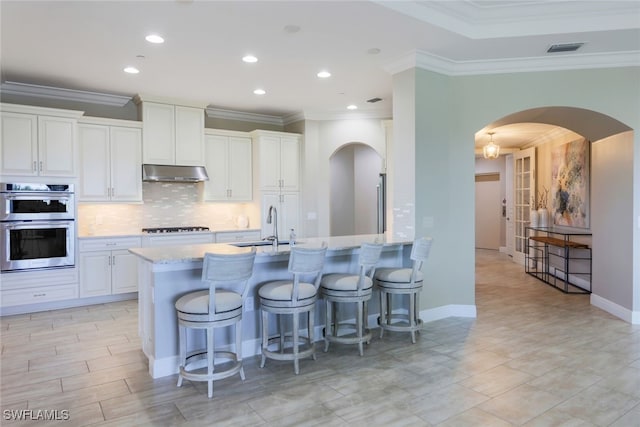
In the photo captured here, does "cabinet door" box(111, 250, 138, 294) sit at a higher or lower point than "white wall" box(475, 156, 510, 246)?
lower

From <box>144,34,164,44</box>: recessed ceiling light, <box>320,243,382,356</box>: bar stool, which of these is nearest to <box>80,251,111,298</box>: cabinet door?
<box>144,34,164,44</box>: recessed ceiling light

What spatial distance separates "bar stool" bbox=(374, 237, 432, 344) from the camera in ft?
12.7

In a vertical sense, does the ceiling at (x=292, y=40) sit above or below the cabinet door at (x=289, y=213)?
above

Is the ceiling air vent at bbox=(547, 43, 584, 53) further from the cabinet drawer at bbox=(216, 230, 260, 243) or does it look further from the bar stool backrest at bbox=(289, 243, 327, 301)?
the cabinet drawer at bbox=(216, 230, 260, 243)

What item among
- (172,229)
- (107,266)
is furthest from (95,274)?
(172,229)

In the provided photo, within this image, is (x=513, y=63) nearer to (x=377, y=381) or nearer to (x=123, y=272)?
(x=377, y=381)

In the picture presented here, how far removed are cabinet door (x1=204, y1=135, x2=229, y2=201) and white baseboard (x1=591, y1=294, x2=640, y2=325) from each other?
548cm

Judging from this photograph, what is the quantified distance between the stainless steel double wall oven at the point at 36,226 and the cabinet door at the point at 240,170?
2333 millimetres

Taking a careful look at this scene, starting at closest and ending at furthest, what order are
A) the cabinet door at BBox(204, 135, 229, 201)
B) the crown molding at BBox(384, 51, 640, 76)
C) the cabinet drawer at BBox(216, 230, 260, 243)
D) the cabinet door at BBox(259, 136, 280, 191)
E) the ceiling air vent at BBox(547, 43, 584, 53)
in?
the ceiling air vent at BBox(547, 43, 584, 53) < the crown molding at BBox(384, 51, 640, 76) < the cabinet drawer at BBox(216, 230, 260, 243) < the cabinet door at BBox(204, 135, 229, 201) < the cabinet door at BBox(259, 136, 280, 191)

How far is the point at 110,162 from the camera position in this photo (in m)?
5.74

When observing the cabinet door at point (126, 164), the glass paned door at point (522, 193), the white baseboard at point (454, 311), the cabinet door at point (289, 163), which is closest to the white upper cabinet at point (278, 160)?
the cabinet door at point (289, 163)

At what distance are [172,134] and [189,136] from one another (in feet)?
0.83

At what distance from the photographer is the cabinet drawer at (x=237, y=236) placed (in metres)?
6.35

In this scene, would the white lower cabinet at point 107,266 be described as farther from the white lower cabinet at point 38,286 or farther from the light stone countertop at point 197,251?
the light stone countertop at point 197,251
